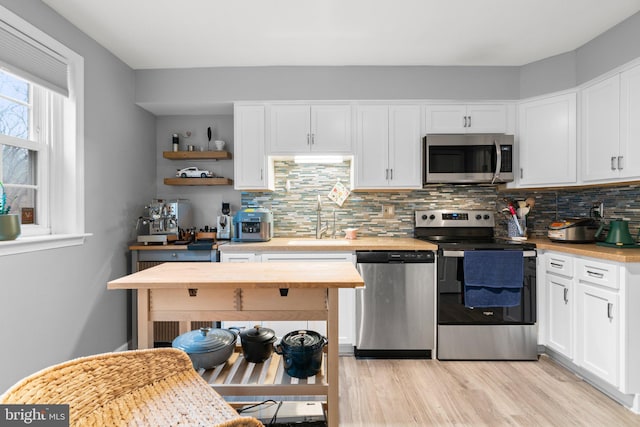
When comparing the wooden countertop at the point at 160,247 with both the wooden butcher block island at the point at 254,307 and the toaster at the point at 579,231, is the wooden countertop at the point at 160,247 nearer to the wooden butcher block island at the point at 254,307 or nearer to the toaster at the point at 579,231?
the wooden butcher block island at the point at 254,307

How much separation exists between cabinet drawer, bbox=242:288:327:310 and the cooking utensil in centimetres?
27

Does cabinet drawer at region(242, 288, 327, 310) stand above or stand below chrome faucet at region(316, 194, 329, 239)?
below

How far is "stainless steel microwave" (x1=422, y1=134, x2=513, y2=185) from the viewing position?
3.07 m

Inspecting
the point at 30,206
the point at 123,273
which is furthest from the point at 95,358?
the point at 123,273

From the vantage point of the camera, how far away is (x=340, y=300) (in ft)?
9.43

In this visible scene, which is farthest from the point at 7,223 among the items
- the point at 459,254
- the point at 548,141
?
the point at 548,141

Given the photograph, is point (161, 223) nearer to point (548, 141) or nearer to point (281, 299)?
point (281, 299)

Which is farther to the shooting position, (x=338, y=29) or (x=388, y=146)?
(x=388, y=146)

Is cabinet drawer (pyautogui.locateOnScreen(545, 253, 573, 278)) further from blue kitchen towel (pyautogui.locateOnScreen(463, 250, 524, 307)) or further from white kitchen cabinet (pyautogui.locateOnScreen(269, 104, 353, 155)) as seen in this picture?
white kitchen cabinet (pyautogui.locateOnScreen(269, 104, 353, 155))

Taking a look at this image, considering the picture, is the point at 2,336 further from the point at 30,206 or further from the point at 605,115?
the point at 605,115

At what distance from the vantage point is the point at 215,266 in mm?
1925

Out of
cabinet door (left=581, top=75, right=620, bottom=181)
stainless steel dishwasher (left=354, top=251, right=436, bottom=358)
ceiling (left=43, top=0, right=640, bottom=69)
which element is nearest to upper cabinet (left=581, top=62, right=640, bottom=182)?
cabinet door (left=581, top=75, right=620, bottom=181)

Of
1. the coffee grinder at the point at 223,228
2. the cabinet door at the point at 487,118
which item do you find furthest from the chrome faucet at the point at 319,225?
the cabinet door at the point at 487,118

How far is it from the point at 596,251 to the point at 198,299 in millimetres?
2583
